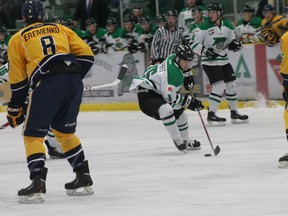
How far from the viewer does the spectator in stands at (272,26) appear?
1171 centimetres

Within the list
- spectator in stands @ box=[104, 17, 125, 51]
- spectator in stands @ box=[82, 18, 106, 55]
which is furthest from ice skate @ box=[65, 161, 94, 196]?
spectator in stands @ box=[82, 18, 106, 55]

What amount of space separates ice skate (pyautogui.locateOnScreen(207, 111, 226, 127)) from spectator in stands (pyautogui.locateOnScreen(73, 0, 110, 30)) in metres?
4.13

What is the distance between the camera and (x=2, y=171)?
7551mm

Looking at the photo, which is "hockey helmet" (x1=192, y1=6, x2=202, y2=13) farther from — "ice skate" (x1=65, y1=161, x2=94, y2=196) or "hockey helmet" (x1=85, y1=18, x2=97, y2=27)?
"ice skate" (x1=65, y1=161, x2=94, y2=196)

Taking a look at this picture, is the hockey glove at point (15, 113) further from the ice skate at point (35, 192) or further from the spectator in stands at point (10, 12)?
the spectator in stands at point (10, 12)

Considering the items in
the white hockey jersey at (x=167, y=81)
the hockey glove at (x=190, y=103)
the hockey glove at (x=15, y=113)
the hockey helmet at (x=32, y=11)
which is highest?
the hockey helmet at (x=32, y=11)

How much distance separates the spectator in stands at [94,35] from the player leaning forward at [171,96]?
517cm

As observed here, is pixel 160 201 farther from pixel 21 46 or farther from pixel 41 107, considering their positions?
pixel 21 46

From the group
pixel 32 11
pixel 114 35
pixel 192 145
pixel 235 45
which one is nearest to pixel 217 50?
pixel 235 45

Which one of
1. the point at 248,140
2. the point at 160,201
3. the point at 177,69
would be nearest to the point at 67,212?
the point at 160,201

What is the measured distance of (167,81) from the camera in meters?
7.90

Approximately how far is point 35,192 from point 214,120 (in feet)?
16.1

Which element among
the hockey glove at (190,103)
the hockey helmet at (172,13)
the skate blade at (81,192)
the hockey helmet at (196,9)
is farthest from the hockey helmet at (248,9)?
the skate blade at (81,192)

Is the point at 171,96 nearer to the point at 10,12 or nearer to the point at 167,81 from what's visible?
the point at 167,81
